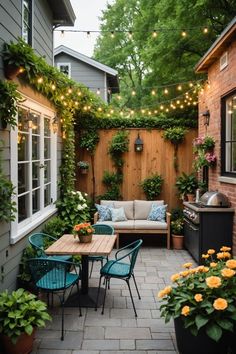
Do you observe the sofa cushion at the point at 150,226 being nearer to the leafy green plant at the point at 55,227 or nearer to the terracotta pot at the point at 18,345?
the leafy green plant at the point at 55,227

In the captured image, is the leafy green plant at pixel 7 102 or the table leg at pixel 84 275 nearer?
the leafy green plant at pixel 7 102

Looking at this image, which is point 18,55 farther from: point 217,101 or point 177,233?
point 177,233

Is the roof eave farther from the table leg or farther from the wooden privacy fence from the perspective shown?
the table leg

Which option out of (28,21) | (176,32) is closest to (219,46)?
(28,21)

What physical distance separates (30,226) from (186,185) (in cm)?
406

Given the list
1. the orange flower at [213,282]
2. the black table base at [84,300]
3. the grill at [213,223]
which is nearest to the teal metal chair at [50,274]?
the black table base at [84,300]

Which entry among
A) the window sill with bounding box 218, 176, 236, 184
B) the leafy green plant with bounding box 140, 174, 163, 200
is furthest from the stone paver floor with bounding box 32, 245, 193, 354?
the leafy green plant with bounding box 140, 174, 163, 200

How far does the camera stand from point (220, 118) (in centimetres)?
615

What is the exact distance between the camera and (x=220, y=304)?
104 inches

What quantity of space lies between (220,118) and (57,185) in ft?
10.7

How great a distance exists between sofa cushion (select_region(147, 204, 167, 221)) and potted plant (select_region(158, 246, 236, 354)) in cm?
429

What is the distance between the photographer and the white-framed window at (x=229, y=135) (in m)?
5.78

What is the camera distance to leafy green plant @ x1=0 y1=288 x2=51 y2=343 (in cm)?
304

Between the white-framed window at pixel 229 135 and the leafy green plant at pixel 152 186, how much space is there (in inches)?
86.2
